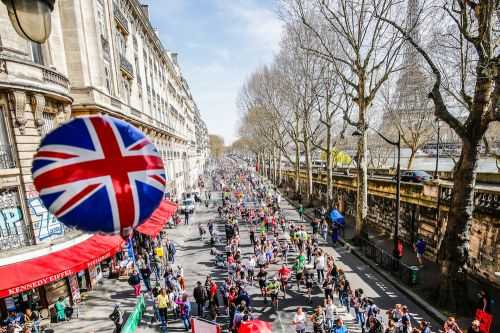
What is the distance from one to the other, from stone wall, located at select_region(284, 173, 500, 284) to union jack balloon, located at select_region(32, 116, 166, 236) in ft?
47.1

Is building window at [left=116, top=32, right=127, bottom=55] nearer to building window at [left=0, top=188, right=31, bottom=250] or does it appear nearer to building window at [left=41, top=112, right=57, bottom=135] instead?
building window at [left=41, top=112, right=57, bottom=135]

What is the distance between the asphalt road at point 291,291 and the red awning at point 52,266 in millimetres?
3295

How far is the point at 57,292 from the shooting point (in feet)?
38.8

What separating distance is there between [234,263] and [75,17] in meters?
14.9

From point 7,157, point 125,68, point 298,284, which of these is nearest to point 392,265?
point 298,284

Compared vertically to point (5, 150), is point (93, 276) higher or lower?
lower

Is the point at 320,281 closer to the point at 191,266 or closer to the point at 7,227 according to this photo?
the point at 191,266

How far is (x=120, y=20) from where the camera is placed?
22219mm

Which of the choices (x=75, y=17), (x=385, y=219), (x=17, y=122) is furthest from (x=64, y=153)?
(x=385, y=219)

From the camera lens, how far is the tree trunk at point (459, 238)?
9688 millimetres

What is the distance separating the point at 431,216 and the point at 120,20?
25695 millimetres

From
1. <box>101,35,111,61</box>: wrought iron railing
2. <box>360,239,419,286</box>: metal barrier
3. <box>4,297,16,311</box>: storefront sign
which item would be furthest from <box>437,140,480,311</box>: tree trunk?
Result: <box>101,35,111,61</box>: wrought iron railing

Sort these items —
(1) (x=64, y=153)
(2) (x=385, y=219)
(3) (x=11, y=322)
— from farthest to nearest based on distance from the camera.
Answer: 1. (2) (x=385, y=219)
2. (3) (x=11, y=322)
3. (1) (x=64, y=153)

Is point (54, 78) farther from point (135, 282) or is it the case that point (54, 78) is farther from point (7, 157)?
point (135, 282)
